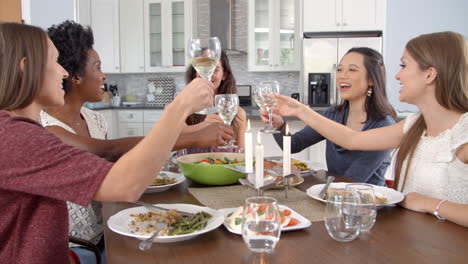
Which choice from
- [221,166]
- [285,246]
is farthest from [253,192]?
[285,246]

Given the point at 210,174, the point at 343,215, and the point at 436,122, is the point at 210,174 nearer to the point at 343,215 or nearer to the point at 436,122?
the point at 343,215

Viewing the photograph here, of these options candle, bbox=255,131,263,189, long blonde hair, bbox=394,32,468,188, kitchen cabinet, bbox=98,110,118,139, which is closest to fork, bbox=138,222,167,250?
candle, bbox=255,131,263,189

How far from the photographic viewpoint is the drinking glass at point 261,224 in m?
0.94

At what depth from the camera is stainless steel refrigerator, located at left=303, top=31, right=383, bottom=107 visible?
185 inches

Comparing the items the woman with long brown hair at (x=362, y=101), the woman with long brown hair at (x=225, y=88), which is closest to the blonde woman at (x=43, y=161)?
the woman with long brown hair at (x=362, y=101)

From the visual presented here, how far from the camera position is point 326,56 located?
15.5ft

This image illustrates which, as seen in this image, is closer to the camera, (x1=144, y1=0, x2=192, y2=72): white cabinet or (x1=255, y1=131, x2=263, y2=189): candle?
(x1=255, y1=131, x2=263, y2=189): candle

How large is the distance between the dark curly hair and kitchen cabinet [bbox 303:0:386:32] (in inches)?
128

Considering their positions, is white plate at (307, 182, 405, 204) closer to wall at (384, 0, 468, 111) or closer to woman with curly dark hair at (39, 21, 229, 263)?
woman with curly dark hair at (39, 21, 229, 263)

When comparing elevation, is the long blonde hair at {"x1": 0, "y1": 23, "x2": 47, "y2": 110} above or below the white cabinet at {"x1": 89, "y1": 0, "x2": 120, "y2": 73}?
below

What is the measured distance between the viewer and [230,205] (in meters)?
1.40

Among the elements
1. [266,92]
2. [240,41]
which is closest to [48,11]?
[240,41]

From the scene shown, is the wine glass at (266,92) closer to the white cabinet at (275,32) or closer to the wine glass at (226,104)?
the wine glass at (226,104)

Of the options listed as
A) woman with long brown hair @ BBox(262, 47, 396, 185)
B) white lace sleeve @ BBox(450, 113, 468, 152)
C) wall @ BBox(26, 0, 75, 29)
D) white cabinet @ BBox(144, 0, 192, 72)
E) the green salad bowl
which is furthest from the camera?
white cabinet @ BBox(144, 0, 192, 72)
